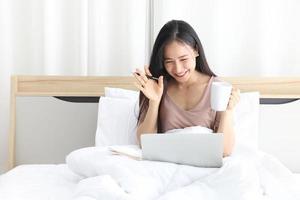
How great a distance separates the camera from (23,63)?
2.69 metres

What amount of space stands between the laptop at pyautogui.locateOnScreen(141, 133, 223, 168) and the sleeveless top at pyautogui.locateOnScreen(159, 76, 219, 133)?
0.39 metres

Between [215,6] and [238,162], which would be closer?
[238,162]

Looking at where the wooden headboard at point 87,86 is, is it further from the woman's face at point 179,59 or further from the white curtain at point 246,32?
the woman's face at point 179,59

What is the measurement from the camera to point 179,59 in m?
2.04

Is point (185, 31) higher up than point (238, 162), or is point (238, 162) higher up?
point (185, 31)

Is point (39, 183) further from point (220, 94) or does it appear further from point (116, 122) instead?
point (220, 94)

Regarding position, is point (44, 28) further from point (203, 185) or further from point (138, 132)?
Result: point (203, 185)

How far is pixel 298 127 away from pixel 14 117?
4.54 feet

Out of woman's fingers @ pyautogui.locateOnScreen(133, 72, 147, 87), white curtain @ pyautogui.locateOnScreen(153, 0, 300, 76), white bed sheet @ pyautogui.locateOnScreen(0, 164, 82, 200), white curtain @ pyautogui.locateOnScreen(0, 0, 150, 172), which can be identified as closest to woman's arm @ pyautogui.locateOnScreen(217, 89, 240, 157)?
woman's fingers @ pyautogui.locateOnScreen(133, 72, 147, 87)

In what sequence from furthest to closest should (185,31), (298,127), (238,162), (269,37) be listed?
(269,37)
(298,127)
(185,31)
(238,162)

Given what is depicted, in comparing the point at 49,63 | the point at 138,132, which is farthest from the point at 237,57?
the point at 49,63

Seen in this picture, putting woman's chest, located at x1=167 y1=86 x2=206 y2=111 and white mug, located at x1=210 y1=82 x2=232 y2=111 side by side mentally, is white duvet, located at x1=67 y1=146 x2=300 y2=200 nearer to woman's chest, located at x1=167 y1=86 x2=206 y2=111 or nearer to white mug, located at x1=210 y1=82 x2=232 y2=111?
white mug, located at x1=210 y1=82 x2=232 y2=111

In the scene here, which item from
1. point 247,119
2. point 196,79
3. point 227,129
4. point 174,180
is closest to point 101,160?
point 174,180

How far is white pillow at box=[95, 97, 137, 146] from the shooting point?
229 centimetres
